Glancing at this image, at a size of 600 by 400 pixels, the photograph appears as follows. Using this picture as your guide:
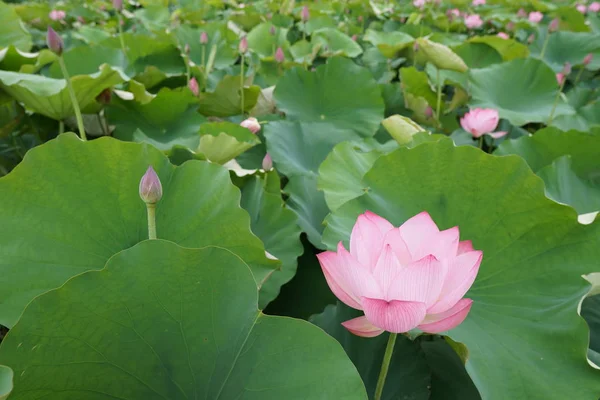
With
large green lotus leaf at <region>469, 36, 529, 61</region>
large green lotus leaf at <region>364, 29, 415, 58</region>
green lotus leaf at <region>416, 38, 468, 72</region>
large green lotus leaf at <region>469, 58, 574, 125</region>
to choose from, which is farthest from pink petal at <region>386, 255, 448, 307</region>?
large green lotus leaf at <region>364, 29, 415, 58</region>

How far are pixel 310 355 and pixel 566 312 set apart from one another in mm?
418

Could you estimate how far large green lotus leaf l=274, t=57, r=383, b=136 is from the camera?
1572mm

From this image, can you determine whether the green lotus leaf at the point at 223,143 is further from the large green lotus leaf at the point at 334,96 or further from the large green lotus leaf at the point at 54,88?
the large green lotus leaf at the point at 334,96

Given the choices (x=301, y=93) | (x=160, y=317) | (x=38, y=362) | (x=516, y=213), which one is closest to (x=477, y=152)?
(x=516, y=213)

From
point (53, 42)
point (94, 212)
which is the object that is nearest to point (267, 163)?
point (94, 212)

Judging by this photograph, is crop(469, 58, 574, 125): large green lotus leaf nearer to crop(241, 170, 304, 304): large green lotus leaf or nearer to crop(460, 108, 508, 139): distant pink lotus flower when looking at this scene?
crop(460, 108, 508, 139): distant pink lotus flower

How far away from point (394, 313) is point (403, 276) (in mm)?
43

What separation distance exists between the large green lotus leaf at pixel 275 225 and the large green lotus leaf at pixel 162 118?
381 millimetres

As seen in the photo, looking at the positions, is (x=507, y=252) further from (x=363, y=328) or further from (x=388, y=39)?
(x=388, y=39)

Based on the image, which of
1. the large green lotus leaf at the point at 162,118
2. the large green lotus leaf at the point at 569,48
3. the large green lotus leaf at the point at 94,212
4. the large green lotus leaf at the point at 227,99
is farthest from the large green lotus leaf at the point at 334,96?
the large green lotus leaf at the point at 569,48

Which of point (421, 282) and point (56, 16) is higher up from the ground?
point (421, 282)

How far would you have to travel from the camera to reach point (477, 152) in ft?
2.72

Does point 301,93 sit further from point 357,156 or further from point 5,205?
point 5,205

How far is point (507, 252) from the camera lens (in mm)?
790
